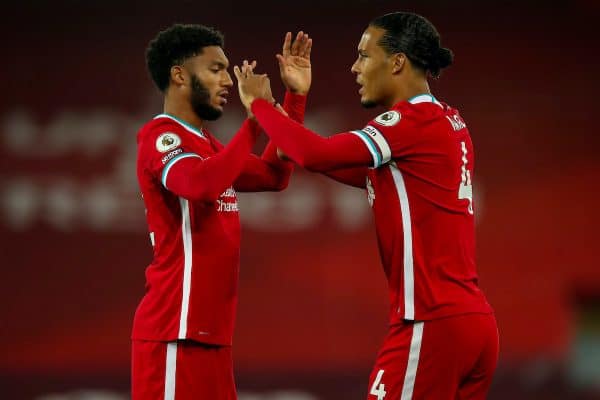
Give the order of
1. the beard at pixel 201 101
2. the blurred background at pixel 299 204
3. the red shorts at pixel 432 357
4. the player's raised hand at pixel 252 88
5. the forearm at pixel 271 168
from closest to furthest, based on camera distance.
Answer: the red shorts at pixel 432 357
the player's raised hand at pixel 252 88
the beard at pixel 201 101
the forearm at pixel 271 168
the blurred background at pixel 299 204

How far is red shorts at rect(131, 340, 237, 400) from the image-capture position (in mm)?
3463

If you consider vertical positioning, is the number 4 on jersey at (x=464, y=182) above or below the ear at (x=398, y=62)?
below

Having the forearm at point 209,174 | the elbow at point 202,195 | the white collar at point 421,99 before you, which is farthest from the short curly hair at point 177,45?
the white collar at point 421,99

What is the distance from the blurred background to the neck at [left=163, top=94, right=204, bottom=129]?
3381mm

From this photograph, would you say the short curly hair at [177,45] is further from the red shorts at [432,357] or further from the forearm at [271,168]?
the red shorts at [432,357]

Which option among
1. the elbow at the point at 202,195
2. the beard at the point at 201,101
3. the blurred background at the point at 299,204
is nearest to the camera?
the elbow at the point at 202,195

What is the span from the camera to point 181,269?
11.6ft

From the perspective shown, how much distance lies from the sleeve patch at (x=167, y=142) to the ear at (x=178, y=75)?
0.26 meters

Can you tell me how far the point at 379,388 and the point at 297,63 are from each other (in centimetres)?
134

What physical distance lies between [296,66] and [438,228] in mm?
960

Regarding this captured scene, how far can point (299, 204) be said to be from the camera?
23.8 feet

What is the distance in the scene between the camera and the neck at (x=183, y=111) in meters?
3.77

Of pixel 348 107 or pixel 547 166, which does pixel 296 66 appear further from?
pixel 547 166

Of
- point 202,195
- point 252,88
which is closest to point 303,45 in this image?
point 252,88
